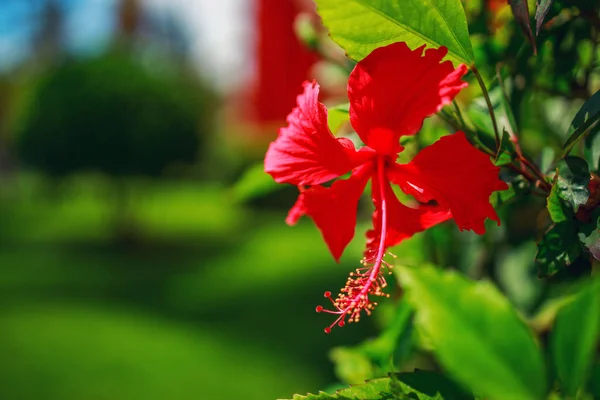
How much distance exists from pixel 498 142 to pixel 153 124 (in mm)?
6105

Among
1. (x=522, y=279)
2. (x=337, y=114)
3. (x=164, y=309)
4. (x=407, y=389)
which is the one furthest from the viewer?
(x=164, y=309)

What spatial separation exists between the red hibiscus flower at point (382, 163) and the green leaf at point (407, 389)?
0.04 m

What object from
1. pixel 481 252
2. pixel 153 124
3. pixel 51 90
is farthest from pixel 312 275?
pixel 481 252

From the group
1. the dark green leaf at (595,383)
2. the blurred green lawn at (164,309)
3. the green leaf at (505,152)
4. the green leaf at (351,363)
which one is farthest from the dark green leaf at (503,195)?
the blurred green lawn at (164,309)

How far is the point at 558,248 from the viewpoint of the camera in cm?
38

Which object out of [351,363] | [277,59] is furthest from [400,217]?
[277,59]

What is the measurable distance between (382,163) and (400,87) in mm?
57

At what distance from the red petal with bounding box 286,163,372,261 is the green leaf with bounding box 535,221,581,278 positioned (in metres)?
0.12

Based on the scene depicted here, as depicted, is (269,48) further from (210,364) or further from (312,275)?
(210,364)

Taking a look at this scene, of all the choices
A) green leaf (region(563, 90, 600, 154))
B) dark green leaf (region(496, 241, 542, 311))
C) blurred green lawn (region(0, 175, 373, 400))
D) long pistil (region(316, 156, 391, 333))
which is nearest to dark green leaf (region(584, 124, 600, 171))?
green leaf (region(563, 90, 600, 154))

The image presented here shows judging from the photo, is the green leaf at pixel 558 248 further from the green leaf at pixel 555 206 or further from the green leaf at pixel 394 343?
the green leaf at pixel 394 343

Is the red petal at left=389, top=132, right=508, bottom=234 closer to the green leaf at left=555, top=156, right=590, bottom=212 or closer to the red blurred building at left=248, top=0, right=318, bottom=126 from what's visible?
the green leaf at left=555, top=156, right=590, bottom=212

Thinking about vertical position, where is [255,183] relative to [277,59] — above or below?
below

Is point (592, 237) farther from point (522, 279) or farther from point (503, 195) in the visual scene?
point (522, 279)
